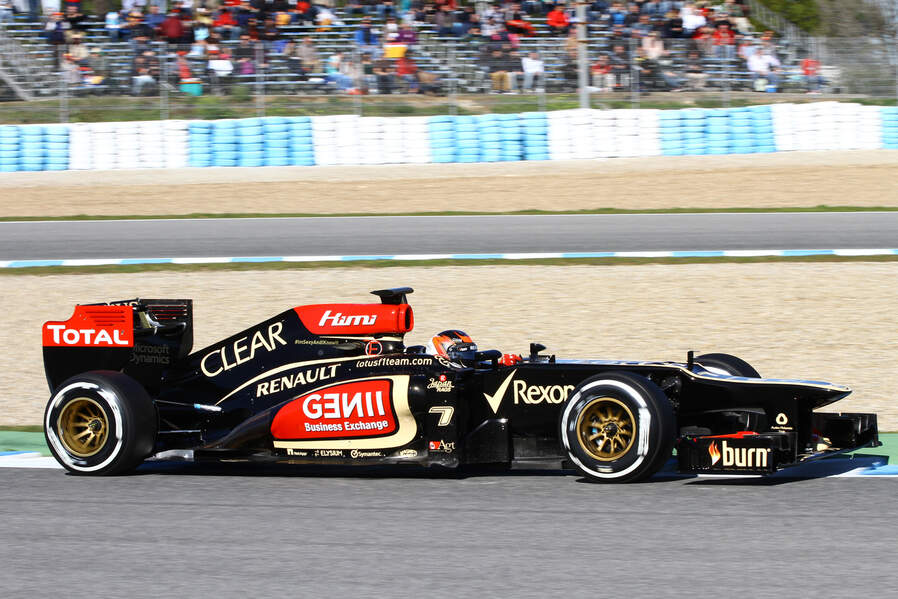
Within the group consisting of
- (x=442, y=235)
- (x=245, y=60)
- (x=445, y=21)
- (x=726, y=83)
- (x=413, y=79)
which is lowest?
(x=442, y=235)

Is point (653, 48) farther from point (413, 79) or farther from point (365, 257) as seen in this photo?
point (365, 257)

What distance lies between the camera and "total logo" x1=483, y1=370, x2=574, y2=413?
5.96 meters

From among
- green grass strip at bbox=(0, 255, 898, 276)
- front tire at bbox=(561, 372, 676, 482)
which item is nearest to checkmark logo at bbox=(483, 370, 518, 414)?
front tire at bbox=(561, 372, 676, 482)

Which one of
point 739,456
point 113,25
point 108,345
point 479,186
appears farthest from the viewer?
point 113,25

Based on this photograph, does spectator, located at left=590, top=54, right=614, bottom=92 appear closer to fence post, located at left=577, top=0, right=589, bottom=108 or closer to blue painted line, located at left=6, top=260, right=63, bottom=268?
fence post, located at left=577, top=0, right=589, bottom=108

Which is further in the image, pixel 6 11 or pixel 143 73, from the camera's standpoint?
pixel 6 11

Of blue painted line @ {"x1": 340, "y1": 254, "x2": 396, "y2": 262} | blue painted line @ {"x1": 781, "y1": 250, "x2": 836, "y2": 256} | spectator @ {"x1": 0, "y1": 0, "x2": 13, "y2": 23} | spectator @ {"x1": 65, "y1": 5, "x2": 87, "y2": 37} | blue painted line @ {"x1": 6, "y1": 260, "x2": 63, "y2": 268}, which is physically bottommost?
blue painted line @ {"x1": 781, "y1": 250, "x2": 836, "y2": 256}

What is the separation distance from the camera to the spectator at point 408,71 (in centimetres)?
2359

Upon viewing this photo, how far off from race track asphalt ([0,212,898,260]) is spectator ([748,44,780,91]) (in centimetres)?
780

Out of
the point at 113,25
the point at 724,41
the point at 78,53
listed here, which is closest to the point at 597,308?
the point at 724,41

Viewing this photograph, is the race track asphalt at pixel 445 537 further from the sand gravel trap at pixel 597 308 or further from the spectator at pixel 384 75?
the spectator at pixel 384 75

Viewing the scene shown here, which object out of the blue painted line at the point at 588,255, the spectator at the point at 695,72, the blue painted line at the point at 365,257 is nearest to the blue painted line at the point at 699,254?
the blue painted line at the point at 588,255

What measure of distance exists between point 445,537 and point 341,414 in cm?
135

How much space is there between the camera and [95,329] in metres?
6.76
